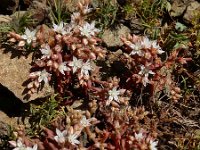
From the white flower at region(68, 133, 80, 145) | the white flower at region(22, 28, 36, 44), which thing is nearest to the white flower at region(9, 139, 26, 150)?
the white flower at region(68, 133, 80, 145)

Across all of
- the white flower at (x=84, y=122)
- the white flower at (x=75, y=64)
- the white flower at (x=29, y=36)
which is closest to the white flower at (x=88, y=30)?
the white flower at (x=75, y=64)

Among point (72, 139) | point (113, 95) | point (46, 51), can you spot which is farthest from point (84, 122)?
point (46, 51)

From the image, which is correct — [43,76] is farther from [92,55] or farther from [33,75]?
[92,55]

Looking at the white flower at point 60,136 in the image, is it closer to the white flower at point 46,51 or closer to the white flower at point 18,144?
the white flower at point 18,144

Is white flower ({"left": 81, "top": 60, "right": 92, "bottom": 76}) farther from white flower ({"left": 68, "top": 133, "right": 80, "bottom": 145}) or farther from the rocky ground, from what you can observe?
white flower ({"left": 68, "top": 133, "right": 80, "bottom": 145})

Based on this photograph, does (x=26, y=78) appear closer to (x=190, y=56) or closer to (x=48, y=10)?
(x=48, y=10)

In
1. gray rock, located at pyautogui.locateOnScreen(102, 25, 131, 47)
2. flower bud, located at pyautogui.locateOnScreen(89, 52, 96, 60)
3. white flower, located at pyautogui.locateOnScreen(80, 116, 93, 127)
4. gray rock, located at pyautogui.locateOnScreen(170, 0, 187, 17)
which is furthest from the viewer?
gray rock, located at pyautogui.locateOnScreen(170, 0, 187, 17)
